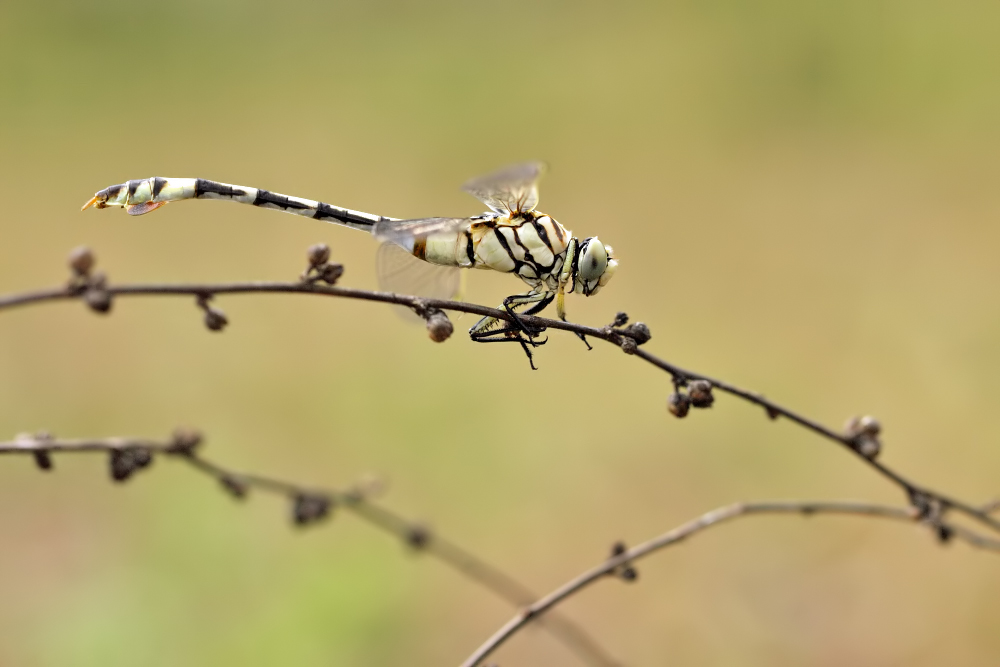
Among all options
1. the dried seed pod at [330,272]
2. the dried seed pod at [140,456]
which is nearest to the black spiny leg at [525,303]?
the dried seed pod at [330,272]

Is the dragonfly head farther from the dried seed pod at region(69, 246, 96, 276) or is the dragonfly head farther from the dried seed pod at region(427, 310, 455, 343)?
the dried seed pod at region(69, 246, 96, 276)

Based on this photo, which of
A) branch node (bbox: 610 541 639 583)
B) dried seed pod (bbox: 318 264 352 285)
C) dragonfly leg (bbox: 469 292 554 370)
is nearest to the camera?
dried seed pod (bbox: 318 264 352 285)

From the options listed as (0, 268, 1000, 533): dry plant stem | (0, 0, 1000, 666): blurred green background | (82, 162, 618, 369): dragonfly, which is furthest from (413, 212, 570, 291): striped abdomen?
(0, 0, 1000, 666): blurred green background

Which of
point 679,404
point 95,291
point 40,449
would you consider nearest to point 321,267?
point 95,291

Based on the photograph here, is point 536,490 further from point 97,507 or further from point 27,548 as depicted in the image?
point 27,548

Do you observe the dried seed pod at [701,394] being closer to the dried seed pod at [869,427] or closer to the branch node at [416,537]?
the dried seed pod at [869,427]

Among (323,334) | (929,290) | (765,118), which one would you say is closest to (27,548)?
(323,334)
